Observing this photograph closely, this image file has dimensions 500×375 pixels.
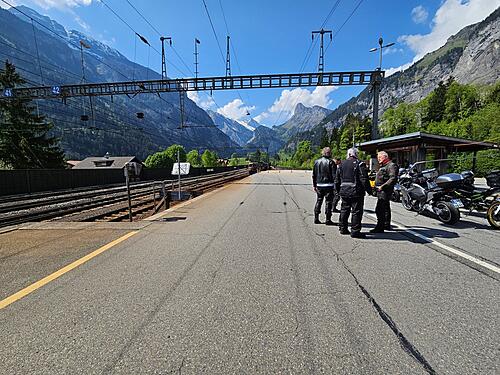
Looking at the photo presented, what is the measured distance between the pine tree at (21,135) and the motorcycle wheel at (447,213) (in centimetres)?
4009

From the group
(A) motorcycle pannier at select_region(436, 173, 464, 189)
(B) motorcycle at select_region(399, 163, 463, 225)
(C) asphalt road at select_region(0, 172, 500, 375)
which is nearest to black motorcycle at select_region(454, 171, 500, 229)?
(A) motorcycle pannier at select_region(436, 173, 464, 189)

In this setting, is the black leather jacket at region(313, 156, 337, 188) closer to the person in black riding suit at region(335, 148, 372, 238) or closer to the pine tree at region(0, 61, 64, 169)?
the person in black riding suit at region(335, 148, 372, 238)

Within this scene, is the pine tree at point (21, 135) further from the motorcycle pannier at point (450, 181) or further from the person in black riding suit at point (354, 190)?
the motorcycle pannier at point (450, 181)

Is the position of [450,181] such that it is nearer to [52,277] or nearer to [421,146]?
[52,277]

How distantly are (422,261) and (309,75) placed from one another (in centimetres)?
2266

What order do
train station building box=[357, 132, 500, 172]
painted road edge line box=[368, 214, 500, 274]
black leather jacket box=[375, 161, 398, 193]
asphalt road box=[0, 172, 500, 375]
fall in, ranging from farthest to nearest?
train station building box=[357, 132, 500, 172], black leather jacket box=[375, 161, 398, 193], painted road edge line box=[368, 214, 500, 274], asphalt road box=[0, 172, 500, 375]

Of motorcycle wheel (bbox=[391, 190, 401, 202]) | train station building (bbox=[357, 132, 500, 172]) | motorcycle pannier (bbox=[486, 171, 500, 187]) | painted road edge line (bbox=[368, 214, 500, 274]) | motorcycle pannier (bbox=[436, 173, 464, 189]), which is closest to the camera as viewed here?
painted road edge line (bbox=[368, 214, 500, 274])

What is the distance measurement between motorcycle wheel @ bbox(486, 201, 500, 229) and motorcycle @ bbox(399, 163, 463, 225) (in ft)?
2.01

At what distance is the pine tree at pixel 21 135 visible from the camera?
100 ft

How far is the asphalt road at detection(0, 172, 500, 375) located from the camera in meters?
1.98

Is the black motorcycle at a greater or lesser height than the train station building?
lesser

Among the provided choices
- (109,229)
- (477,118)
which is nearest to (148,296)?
(109,229)

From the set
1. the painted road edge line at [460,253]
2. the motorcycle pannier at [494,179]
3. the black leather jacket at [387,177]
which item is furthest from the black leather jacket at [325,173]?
the motorcycle pannier at [494,179]

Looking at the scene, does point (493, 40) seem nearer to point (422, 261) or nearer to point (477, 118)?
point (477, 118)
